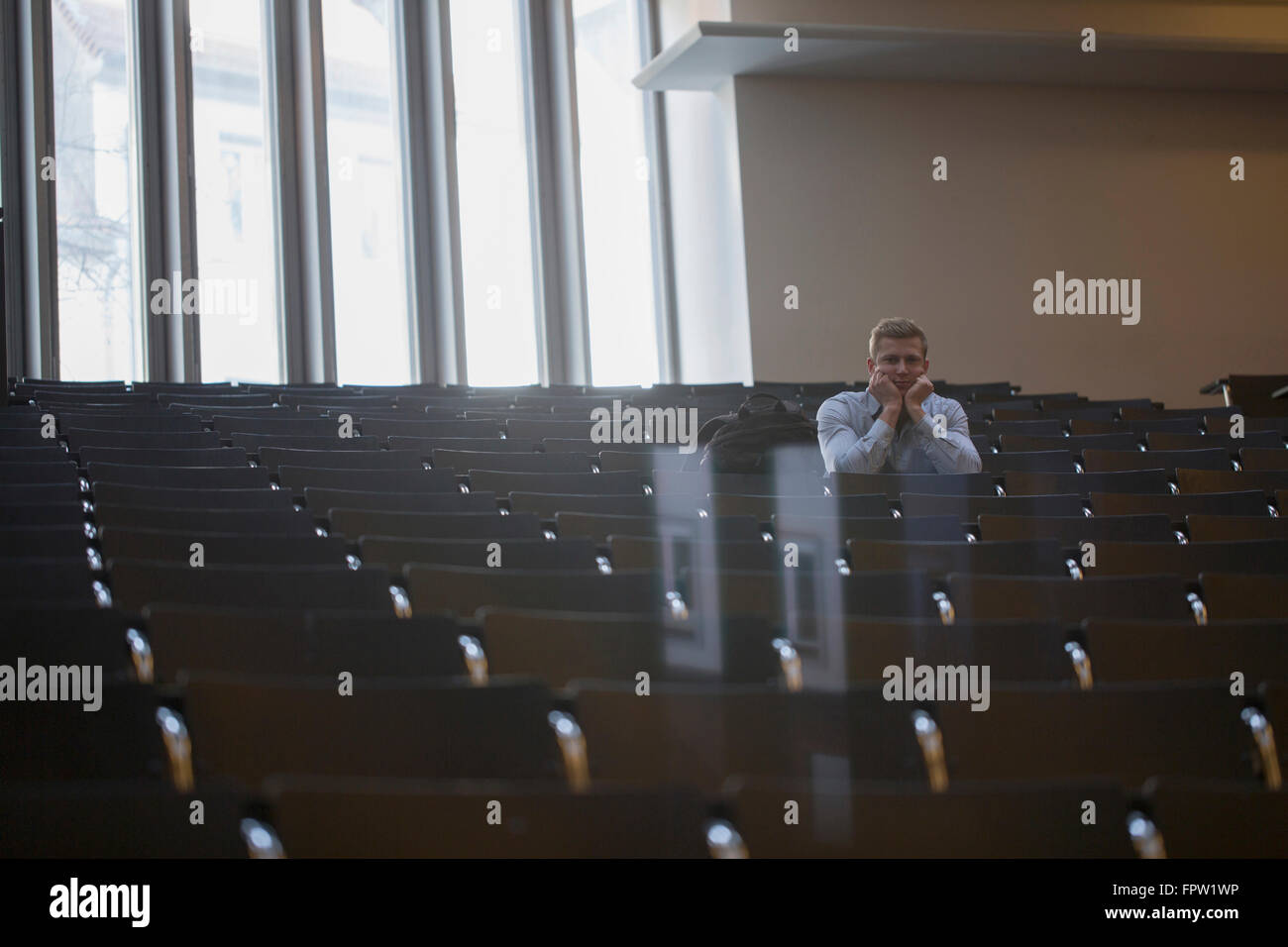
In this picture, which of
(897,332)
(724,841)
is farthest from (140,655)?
(897,332)

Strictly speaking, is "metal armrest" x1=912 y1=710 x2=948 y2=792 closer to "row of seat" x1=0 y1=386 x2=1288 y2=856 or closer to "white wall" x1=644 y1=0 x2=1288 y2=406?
"row of seat" x1=0 y1=386 x2=1288 y2=856

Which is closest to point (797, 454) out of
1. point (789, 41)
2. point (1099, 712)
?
point (1099, 712)

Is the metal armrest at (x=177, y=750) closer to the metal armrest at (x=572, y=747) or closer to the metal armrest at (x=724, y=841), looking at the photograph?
the metal armrest at (x=572, y=747)

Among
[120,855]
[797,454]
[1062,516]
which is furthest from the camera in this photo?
[797,454]

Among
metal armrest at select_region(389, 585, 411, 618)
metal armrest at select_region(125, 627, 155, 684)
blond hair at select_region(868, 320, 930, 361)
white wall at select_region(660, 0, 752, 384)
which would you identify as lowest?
metal armrest at select_region(125, 627, 155, 684)

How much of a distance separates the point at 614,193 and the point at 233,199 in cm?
346

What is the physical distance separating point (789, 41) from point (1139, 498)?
6.98 metres

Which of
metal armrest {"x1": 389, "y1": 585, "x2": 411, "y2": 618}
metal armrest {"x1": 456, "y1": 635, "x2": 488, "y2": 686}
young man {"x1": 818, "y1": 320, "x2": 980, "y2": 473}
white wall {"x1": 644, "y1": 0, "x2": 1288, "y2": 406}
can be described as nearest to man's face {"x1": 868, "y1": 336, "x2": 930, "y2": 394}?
young man {"x1": 818, "y1": 320, "x2": 980, "y2": 473}

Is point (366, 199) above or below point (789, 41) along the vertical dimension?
below

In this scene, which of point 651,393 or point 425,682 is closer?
point 425,682

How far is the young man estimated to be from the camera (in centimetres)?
491

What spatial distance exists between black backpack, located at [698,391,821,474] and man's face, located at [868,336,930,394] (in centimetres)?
41
